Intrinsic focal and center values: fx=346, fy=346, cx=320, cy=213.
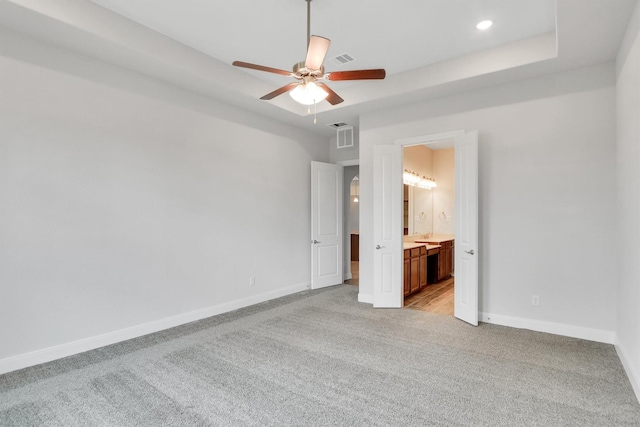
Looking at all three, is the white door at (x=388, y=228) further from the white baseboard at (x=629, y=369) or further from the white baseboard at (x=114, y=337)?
the white baseboard at (x=629, y=369)

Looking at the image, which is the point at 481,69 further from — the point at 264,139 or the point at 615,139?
the point at 264,139

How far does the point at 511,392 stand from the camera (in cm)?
259

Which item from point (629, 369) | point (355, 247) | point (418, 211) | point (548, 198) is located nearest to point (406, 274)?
point (548, 198)

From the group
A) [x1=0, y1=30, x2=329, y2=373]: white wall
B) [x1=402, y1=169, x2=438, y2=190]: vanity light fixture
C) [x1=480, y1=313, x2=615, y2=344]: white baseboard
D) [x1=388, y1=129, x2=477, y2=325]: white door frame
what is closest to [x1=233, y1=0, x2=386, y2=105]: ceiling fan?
[x1=0, y1=30, x2=329, y2=373]: white wall

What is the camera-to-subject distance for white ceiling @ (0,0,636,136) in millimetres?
2982

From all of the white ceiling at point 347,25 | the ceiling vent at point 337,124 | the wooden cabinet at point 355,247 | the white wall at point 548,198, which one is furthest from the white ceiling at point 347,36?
the wooden cabinet at point 355,247

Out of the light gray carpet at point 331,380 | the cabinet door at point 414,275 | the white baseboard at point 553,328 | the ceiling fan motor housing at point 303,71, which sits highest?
the ceiling fan motor housing at point 303,71

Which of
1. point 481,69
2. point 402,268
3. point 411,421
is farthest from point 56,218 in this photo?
point 481,69

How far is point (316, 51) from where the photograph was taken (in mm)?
2535

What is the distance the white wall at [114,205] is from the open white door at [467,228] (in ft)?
9.22

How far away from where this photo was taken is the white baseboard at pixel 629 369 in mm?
2504

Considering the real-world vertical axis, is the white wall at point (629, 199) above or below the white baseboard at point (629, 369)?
above

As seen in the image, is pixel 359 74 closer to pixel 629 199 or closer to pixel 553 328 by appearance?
pixel 629 199

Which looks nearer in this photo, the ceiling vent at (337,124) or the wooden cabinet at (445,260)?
the ceiling vent at (337,124)
